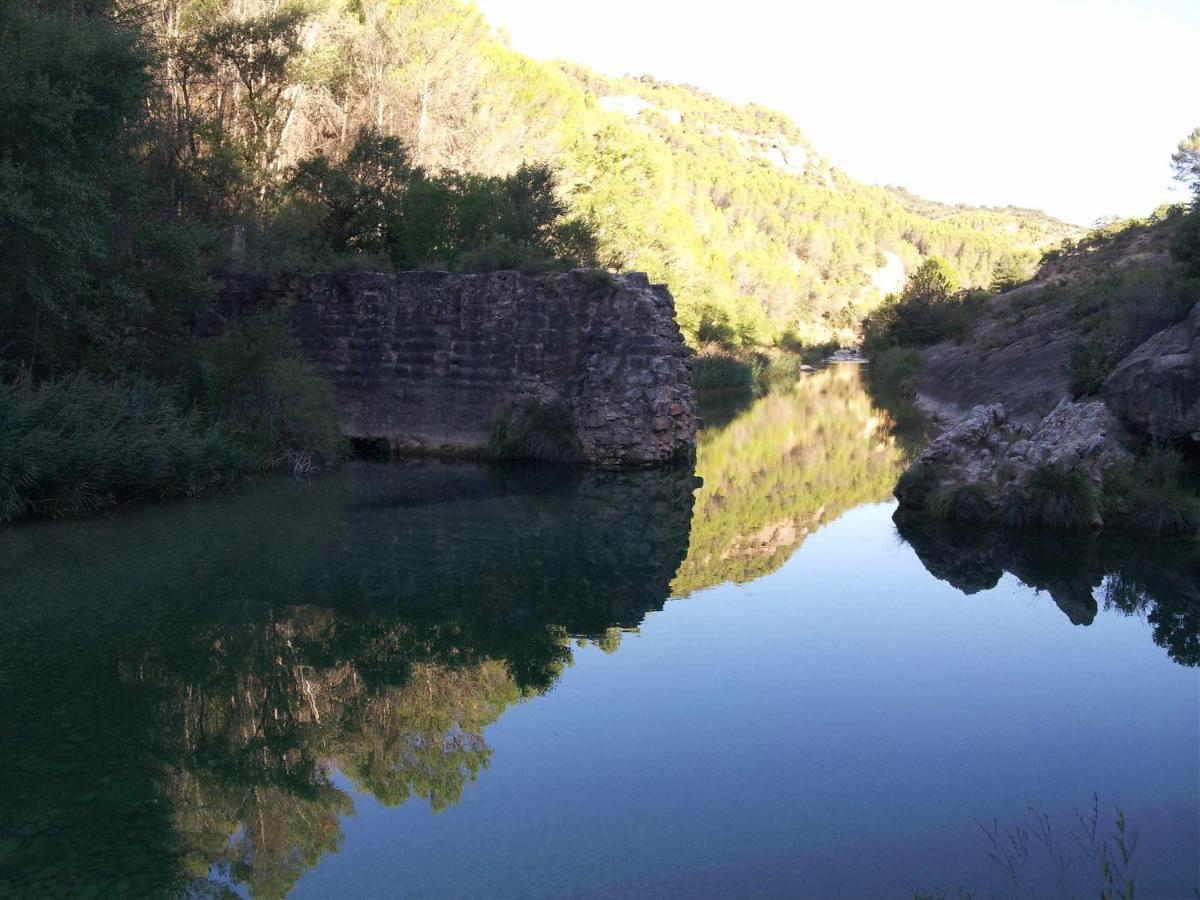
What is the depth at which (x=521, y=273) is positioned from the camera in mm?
17172

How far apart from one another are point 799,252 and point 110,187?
295ft

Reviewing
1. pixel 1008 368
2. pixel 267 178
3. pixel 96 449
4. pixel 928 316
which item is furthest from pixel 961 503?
pixel 928 316

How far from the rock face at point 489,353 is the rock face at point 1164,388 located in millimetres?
6232

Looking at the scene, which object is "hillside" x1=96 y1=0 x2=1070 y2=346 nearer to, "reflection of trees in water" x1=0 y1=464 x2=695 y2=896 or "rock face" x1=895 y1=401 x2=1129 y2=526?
"reflection of trees in water" x1=0 y1=464 x2=695 y2=896

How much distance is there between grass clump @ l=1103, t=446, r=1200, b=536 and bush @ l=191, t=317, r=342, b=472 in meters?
10.0

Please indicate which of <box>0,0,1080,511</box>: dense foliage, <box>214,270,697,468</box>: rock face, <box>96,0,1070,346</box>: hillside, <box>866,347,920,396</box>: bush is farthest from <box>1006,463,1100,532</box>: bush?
<box>866,347,920,396</box>: bush

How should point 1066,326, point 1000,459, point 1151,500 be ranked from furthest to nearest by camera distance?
point 1066,326, point 1000,459, point 1151,500

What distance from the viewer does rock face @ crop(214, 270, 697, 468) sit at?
16.3m

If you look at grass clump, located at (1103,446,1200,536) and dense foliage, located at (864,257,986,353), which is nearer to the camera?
grass clump, located at (1103,446,1200,536)

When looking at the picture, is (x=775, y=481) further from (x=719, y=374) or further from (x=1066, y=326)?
(x=719, y=374)

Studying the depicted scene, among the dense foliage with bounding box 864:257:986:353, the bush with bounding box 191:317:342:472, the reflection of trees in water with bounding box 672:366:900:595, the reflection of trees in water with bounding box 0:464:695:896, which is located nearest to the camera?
the reflection of trees in water with bounding box 0:464:695:896

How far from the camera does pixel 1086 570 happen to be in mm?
10047

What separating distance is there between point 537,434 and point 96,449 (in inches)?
263

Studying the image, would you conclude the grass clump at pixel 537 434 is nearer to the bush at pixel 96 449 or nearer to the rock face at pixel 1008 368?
the bush at pixel 96 449
